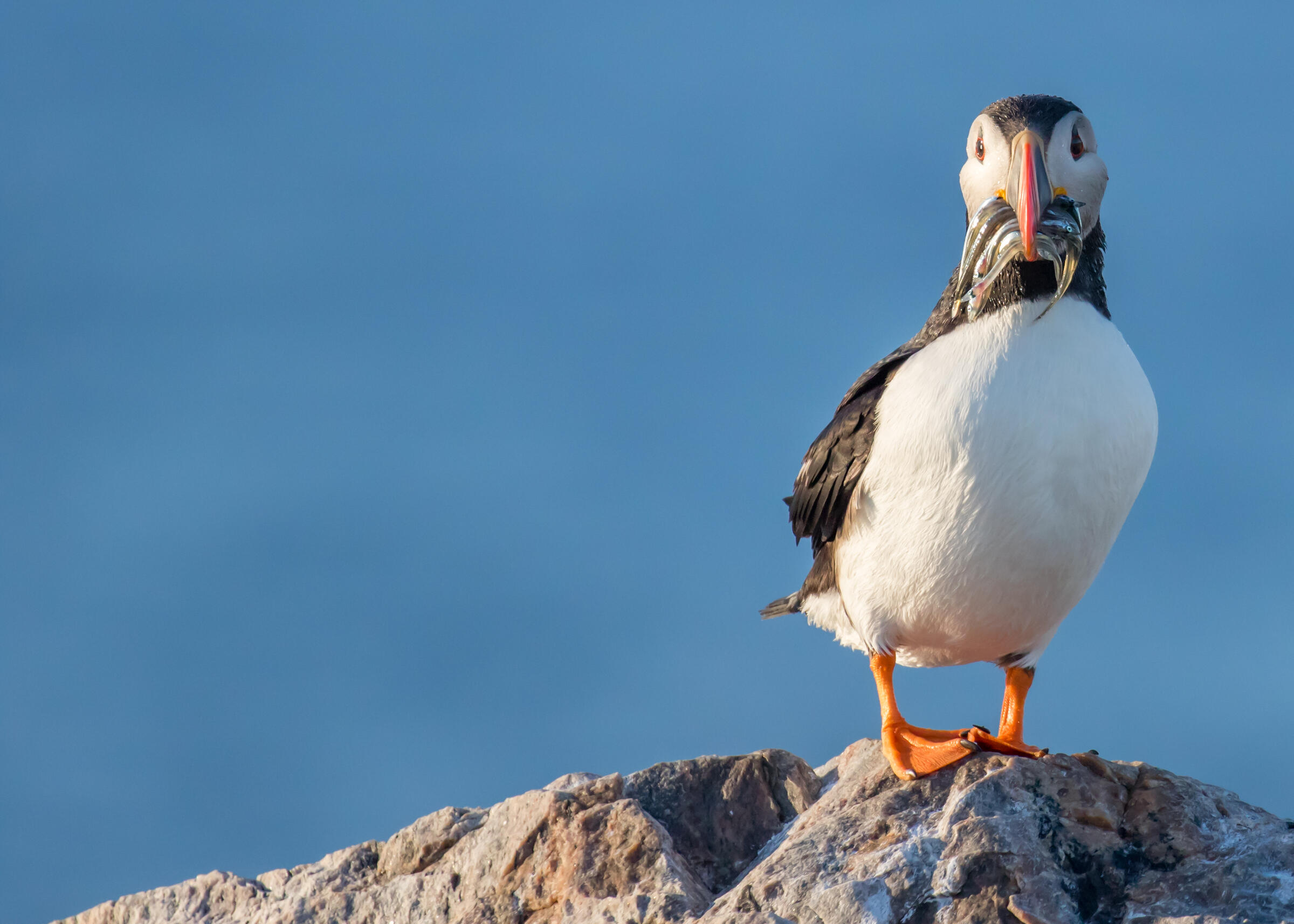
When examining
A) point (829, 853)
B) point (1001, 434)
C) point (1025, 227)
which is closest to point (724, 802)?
point (829, 853)

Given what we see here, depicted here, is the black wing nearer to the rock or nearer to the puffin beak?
the puffin beak

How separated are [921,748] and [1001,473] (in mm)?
1570

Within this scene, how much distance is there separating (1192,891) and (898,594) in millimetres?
1967

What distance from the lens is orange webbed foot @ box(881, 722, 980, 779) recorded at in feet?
21.5

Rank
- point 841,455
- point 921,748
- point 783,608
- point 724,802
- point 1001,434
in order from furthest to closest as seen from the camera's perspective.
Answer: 1. point 783,608
2. point 724,802
3. point 841,455
4. point 921,748
5. point 1001,434

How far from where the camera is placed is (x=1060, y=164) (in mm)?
6352

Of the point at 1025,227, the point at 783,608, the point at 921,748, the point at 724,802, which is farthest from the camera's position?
the point at 783,608

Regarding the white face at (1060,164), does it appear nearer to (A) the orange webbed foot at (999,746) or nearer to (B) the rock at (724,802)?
(A) the orange webbed foot at (999,746)

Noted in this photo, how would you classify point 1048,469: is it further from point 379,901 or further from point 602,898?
point 379,901

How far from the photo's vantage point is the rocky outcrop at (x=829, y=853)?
5840mm

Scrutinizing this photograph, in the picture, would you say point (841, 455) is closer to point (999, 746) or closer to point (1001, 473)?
point (1001, 473)

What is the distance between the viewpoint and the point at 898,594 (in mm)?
6781

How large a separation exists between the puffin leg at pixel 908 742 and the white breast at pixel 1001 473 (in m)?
0.32

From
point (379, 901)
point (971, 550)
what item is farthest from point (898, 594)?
point (379, 901)
